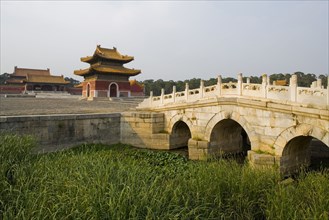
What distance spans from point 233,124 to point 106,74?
74.8 feet

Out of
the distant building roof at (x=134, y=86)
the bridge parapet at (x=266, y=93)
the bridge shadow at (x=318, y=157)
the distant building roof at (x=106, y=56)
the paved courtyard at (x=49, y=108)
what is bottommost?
the bridge shadow at (x=318, y=157)

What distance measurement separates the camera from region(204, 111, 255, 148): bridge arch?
9.85m

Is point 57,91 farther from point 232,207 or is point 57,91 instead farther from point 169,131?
point 232,207

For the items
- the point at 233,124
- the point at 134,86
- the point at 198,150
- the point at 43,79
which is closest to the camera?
the point at 198,150

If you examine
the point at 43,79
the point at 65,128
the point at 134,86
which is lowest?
the point at 65,128

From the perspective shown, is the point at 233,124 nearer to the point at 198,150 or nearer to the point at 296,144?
the point at 198,150

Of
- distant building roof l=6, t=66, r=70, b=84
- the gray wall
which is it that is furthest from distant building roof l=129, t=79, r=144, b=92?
the gray wall

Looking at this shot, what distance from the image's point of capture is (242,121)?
10.3m

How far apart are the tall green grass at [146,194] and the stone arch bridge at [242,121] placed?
3.12 m

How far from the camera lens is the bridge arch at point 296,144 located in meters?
7.89

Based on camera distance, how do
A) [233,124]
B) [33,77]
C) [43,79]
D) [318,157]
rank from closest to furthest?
[318,157] → [233,124] → [33,77] → [43,79]

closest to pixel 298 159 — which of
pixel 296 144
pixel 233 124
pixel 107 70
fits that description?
pixel 296 144

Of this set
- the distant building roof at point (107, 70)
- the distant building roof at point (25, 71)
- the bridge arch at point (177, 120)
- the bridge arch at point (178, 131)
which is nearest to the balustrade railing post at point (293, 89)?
the bridge arch at point (177, 120)

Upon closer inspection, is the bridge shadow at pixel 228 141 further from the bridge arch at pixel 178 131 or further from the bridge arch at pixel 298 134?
the bridge arch at pixel 298 134
